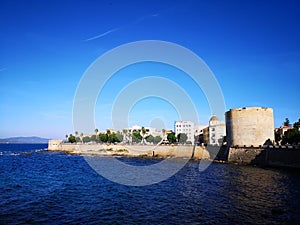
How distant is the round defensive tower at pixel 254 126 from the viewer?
42.6 meters

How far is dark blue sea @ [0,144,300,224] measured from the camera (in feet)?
48.0

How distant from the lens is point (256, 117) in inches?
1677

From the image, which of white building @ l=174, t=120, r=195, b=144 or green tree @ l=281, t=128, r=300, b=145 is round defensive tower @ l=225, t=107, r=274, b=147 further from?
white building @ l=174, t=120, r=195, b=144

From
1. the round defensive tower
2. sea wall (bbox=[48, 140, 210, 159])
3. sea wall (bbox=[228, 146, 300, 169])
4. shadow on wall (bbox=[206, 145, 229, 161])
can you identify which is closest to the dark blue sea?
sea wall (bbox=[228, 146, 300, 169])

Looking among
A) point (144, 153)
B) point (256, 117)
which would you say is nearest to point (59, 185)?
point (256, 117)

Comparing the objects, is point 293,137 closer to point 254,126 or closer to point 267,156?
point 254,126

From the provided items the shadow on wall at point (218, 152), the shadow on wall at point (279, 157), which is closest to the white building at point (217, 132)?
the shadow on wall at point (218, 152)

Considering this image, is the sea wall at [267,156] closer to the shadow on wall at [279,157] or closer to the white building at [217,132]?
the shadow on wall at [279,157]

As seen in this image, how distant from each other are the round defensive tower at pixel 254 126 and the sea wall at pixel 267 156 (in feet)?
6.21

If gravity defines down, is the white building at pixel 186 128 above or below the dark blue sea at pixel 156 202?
above

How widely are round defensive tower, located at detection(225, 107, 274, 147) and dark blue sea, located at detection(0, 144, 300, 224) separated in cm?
1625

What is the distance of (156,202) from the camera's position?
1838 centimetres

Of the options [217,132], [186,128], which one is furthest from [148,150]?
[186,128]

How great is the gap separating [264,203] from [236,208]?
2.45 metres
